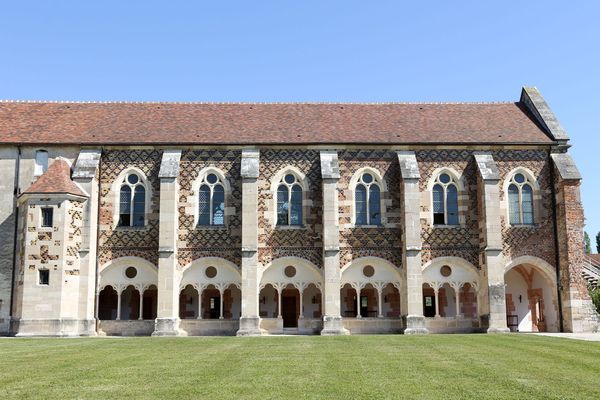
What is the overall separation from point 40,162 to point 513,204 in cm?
2209

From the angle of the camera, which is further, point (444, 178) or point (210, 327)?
point (444, 178)

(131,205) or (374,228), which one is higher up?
(131,205)

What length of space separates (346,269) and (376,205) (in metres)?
3.31

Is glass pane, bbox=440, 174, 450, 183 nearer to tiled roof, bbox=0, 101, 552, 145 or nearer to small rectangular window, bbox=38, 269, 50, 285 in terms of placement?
tiled roof, bbox=0, 101, 552, 145

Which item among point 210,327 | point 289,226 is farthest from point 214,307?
point 289,226

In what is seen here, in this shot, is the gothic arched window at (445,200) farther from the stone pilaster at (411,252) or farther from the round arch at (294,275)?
the round arch at (294,275)

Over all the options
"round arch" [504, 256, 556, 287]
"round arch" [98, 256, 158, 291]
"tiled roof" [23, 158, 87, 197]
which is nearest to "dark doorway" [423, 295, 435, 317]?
"round arch" [504, 256, 556, 287]

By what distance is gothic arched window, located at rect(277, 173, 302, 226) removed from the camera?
105ft

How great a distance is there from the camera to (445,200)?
32.4m

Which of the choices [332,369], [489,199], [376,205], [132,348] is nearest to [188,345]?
[132,348]

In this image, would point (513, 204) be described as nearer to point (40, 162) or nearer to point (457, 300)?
point (457, 300)

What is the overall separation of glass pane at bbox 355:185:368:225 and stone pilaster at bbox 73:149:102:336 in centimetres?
1197

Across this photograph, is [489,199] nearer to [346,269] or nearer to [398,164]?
[398,164]

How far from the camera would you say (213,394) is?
482 inches
